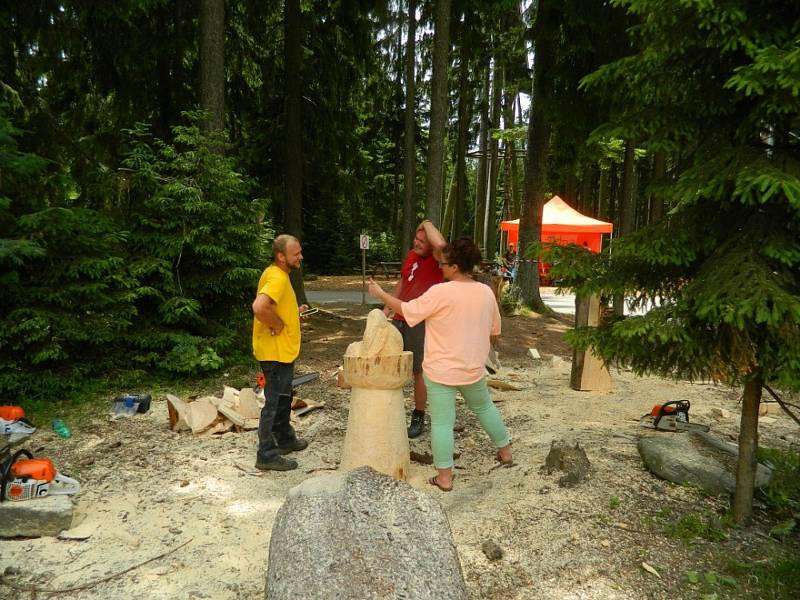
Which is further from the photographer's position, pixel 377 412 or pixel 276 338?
pixel 276 338

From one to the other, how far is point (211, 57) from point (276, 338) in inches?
223

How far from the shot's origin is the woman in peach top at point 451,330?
4102mm

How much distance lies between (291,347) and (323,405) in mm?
2039

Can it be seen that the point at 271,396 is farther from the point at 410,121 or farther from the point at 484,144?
the point at 484,144

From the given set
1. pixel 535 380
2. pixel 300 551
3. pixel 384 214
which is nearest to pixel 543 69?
pixel 535 380

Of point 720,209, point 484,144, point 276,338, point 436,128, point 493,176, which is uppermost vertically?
point 484,144

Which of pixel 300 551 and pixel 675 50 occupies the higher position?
pixel 675 50

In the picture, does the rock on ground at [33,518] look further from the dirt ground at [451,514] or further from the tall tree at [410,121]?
the tall tree at [410,121]

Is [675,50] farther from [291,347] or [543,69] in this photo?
[543,69]

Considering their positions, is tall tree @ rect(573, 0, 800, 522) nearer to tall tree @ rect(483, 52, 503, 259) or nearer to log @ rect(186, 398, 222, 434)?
log @ rect(186, 398, 222, 434)

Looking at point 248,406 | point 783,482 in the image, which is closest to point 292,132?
point 248,406

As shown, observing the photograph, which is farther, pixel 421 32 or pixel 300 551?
pixel 421 32

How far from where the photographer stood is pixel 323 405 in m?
6.62

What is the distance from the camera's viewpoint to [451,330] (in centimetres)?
412
